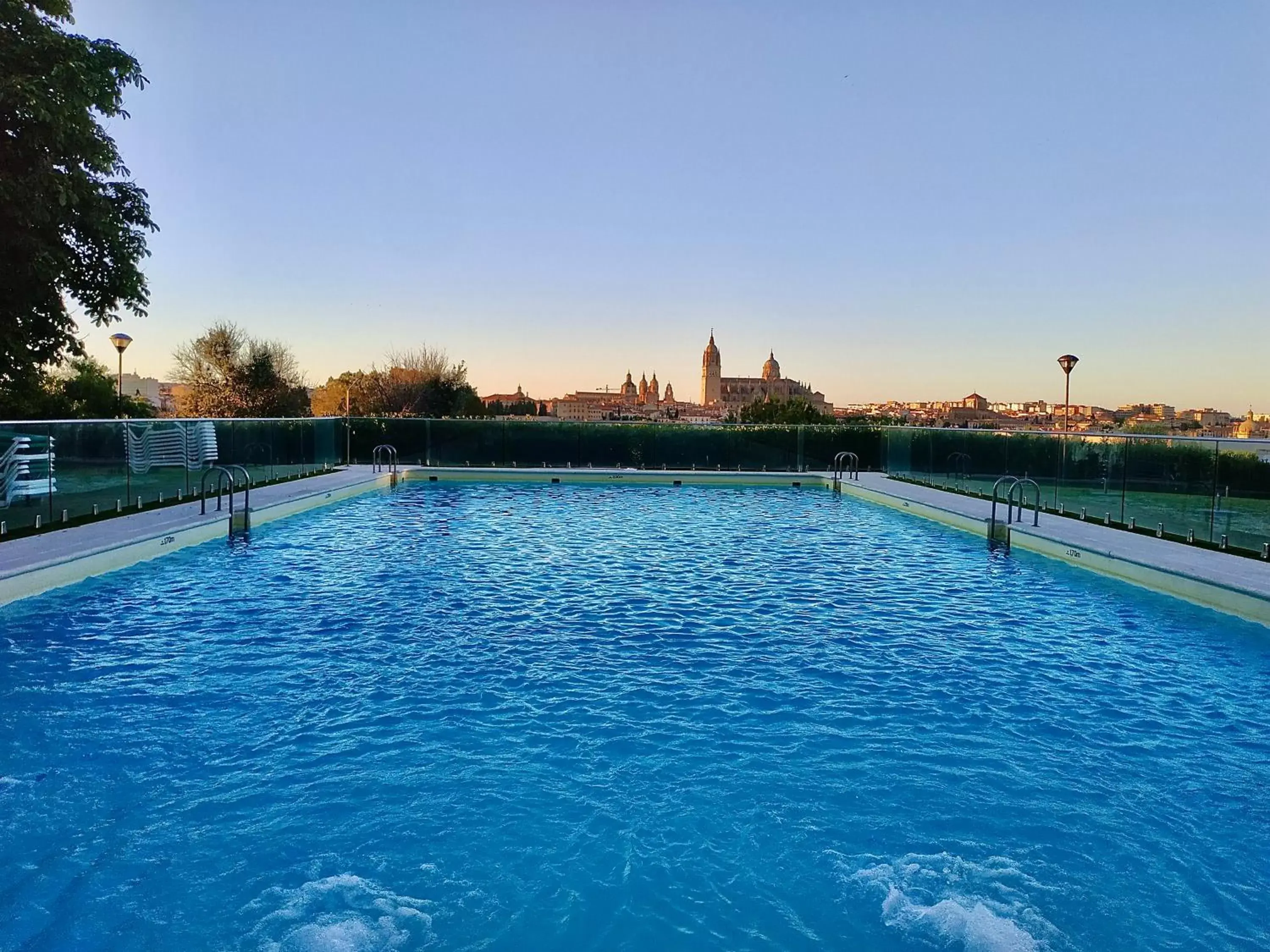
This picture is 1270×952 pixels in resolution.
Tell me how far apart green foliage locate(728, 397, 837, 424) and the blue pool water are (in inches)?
1204

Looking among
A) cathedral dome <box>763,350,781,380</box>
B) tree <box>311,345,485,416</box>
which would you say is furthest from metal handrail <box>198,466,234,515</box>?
cathedral dome <box>763,350,781,380</box>

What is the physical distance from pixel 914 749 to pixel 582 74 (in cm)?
1666

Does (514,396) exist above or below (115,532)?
above

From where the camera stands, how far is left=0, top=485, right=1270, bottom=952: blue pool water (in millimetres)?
2812

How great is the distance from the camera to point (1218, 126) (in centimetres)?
1409

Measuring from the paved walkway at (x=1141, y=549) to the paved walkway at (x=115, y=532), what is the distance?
10416 mm

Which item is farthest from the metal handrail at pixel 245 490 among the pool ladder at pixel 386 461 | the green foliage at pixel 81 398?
the green foliage at pixel 81 398

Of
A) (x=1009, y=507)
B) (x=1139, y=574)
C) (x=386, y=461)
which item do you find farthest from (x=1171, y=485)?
(x=386, y=461)

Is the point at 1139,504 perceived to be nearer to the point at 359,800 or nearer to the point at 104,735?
the point at 359,800

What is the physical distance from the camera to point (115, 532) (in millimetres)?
8953

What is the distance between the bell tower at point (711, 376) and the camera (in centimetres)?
15630

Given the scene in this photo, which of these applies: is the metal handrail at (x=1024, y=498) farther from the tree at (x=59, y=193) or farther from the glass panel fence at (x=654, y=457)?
the tree at (x=59, y=193)

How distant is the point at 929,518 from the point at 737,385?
483 feet

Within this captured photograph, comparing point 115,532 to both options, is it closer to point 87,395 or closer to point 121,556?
point 121,556
